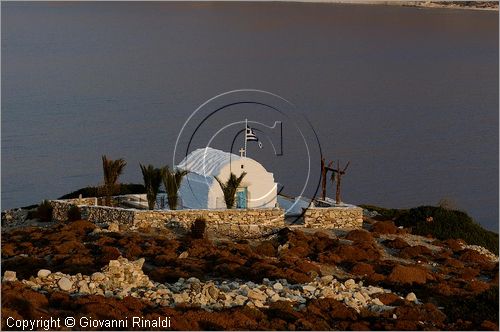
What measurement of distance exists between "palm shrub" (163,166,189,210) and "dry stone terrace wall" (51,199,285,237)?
0.91m

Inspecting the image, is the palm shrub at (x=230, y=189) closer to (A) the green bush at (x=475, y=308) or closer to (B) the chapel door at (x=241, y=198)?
(B) the chapel door at (x=241, y=198)

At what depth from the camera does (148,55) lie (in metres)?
122

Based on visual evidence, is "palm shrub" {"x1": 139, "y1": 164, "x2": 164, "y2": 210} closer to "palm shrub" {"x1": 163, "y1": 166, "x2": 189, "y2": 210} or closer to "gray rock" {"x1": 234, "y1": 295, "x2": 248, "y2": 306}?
"palm shrub" {"x1": 163, "y1": 166, "x2": 189, "y2": 210}

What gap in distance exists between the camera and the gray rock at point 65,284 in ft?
82.4

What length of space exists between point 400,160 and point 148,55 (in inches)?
2292

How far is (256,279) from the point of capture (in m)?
27.8

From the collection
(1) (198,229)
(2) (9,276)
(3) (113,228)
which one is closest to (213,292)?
(2) (9,276)

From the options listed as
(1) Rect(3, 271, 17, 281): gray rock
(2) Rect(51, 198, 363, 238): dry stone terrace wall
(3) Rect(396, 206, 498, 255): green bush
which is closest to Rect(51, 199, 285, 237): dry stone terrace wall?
(2) Rect(51, 198, 363, 238): dry stone terrace wall

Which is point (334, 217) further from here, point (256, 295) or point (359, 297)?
point (256, 295)

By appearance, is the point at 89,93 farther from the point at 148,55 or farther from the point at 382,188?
the point at 382,188

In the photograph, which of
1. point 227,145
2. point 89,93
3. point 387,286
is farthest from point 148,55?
point 387,286

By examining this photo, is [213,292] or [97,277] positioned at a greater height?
[97,277]

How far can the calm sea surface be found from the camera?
6144cm

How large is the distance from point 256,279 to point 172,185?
881 cm
